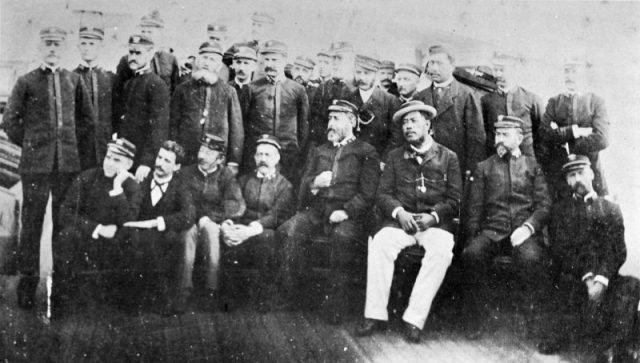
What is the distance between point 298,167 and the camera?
181 inches

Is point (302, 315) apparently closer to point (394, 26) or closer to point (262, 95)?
point (262, 95)

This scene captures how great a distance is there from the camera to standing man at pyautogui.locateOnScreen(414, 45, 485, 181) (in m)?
4.62

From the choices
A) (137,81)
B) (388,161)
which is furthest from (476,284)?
(137,81)

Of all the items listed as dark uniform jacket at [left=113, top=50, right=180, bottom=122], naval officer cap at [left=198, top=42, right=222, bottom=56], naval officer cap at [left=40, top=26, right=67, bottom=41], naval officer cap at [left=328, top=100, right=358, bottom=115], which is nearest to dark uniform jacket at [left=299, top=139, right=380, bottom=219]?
naval officer cap at [left=328, top=100, right=358, bottom=115]

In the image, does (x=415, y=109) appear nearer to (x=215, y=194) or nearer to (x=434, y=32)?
(x=434, y=32)

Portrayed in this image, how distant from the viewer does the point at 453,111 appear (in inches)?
183

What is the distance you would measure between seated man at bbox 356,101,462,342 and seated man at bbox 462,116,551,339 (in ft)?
0.53

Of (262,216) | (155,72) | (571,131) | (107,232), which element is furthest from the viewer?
(571,131)

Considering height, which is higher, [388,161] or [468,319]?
[388,161]

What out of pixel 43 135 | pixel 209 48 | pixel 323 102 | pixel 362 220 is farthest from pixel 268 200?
pixel 43 135

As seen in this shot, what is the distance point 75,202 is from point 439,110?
100.0 inches

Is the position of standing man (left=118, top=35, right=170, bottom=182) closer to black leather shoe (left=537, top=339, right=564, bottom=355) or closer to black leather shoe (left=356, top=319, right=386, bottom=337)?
black leather shoe (left=356, top=319, right=386, bottom=337)

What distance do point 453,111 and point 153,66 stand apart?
2.10 metres

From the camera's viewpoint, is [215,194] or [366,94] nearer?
[215,194]
